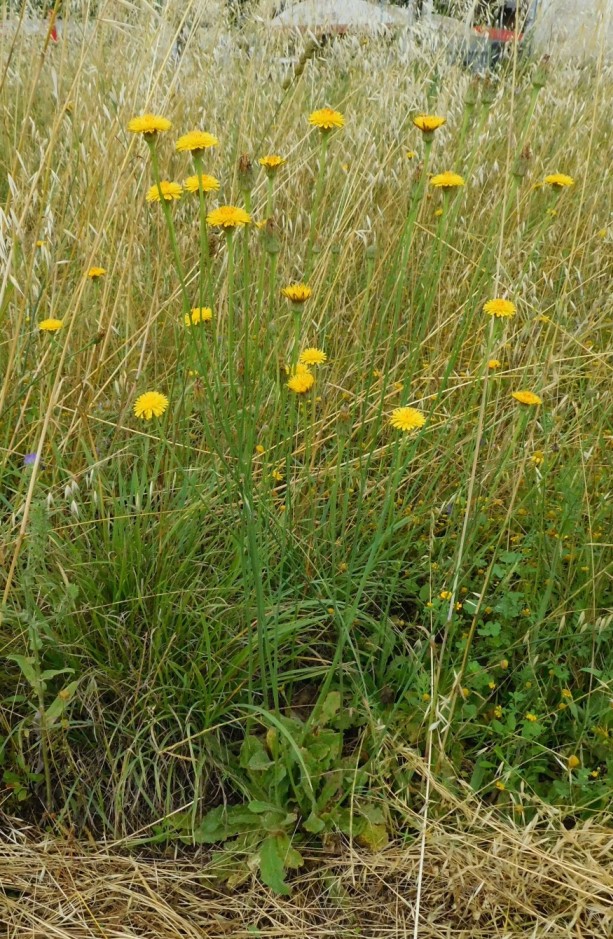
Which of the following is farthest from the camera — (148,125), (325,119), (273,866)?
(325,119)

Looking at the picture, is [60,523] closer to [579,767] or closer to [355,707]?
[355,707]

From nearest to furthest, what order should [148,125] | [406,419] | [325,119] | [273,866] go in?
[273,866]
[148,125]
[406,419]
[325,119]

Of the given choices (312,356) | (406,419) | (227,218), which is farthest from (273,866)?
(227,218)

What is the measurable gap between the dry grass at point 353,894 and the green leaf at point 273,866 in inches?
1.6

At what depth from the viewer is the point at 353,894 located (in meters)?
1.28

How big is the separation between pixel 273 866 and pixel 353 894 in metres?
0.14

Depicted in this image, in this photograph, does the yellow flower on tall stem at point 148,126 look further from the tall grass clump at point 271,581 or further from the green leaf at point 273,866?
the green leaf at point 273,866

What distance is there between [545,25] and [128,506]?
3.35 metres

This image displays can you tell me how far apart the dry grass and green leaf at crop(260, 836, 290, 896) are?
0.13 feet

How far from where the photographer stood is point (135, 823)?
1371 millimetres


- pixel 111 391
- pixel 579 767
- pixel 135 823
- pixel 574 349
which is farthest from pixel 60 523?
pixel 574 349

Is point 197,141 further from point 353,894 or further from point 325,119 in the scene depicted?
point 353,894

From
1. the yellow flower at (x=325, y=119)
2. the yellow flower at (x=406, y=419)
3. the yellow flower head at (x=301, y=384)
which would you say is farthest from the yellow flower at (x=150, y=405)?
the yellow flower at (x=325, y=119)

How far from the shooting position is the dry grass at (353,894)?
3.95 ft
